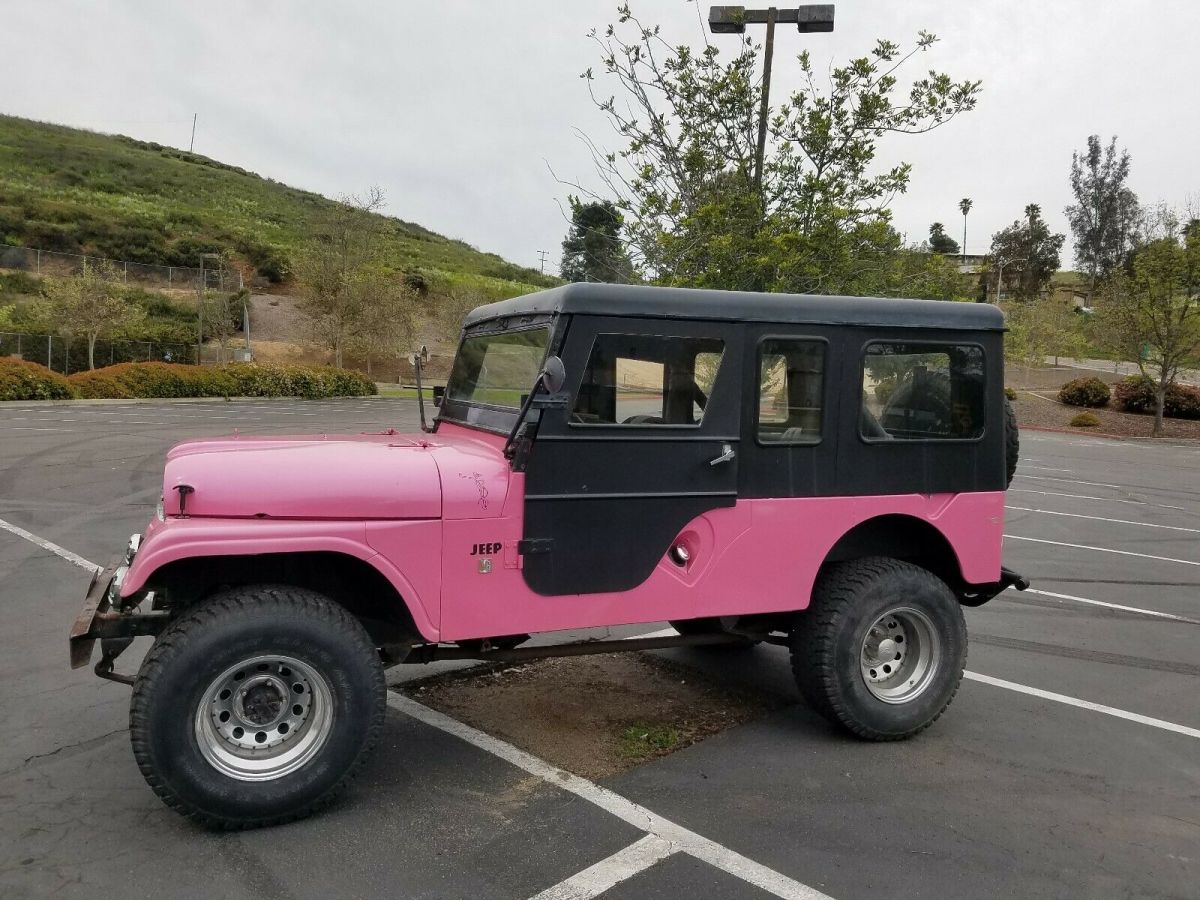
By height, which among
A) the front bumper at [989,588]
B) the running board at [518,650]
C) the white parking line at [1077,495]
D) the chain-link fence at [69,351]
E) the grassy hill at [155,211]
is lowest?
the white parking line at [1077,495]

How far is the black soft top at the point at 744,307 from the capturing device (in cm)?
377

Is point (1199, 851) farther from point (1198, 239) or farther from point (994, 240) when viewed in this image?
point (994, 240)

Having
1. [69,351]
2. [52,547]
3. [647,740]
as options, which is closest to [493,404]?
[647,740]

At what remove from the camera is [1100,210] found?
74625 millimetres

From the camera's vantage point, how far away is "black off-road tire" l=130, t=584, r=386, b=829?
3.17 m

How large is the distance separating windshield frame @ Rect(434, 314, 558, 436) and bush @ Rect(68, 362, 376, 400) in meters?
27.9

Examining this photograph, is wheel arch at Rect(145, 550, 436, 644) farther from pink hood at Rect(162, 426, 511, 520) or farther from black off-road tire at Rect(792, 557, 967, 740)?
black off-road tire at Rect(792, 557, 967, 740)

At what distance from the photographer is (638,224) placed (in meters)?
10.6

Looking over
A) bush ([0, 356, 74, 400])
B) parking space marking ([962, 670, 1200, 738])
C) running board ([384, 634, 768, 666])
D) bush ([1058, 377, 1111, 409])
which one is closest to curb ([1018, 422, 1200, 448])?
bush ([1058, 377, 1111, 409])

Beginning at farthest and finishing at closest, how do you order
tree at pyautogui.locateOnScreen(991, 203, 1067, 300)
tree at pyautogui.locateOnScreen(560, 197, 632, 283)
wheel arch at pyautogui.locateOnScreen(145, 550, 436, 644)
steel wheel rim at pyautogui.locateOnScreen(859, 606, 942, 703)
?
tree at pyautogui.locateOnScreen(991, 203, 1067, 300), tree at pyautogui.locateOnScreen(560, 197, 632, 283), steel wheel rim at pyautogui.locateOnScreen(859, 606, 942, 703), wheel arch at pyautogui.locateOnScreen(145, 550, 436, 644)

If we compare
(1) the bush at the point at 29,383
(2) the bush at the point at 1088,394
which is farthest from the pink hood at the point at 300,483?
(2) the bush at the point at 1088,394

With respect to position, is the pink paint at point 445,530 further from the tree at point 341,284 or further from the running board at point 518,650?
the tree at point 341,284

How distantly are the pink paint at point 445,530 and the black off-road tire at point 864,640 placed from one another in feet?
0.69

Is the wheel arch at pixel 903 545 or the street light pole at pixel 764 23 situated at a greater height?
the street light pole at pixel 764 23
